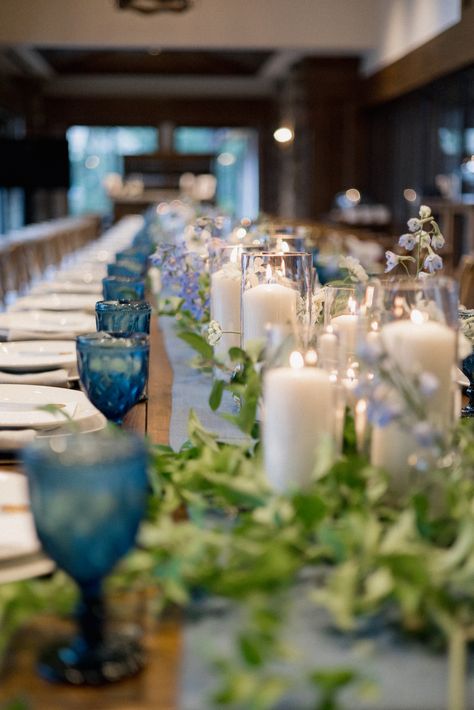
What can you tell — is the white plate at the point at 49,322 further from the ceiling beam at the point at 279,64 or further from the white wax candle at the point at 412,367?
the ceiling beam at the point at 279,64

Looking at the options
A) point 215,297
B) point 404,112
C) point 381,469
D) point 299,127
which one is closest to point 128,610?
point 381,469

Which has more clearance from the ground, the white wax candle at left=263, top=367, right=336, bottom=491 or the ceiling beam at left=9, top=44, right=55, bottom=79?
the ceiling beam at left=9, top=44, right=55, bottom=79

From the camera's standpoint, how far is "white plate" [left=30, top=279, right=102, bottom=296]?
11.8 feet

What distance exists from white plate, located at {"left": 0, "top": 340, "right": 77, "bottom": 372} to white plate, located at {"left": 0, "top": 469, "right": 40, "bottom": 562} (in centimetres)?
83

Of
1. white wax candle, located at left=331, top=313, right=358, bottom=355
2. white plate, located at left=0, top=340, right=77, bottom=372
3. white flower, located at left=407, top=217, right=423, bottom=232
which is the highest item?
white flower, located at left=407, top=217, right=423, bottom=232

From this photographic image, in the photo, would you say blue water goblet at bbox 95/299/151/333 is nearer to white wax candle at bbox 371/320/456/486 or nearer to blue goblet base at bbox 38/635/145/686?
white wax candle at bbox 371/320/456/486

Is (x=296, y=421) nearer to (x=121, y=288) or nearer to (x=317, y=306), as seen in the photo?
(x=317, y=306)

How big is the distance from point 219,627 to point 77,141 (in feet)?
67.1

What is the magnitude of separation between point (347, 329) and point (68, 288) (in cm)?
238

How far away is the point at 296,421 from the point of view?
102cm

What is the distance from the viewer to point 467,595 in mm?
818

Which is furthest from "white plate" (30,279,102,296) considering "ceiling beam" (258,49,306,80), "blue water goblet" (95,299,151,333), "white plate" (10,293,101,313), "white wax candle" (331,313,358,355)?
"ceiling beam" (258,49,306,80)

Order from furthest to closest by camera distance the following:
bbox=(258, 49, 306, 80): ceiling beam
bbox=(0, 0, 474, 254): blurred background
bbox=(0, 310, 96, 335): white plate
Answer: bbox=(258, 49, 306, 80): ceiling beam
bbox=(0, 0, 474, 254): blurred background
bbox=(0, 310, 96, 335): white plate

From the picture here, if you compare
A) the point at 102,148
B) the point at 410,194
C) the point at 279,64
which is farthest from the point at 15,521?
the point at 102,148
